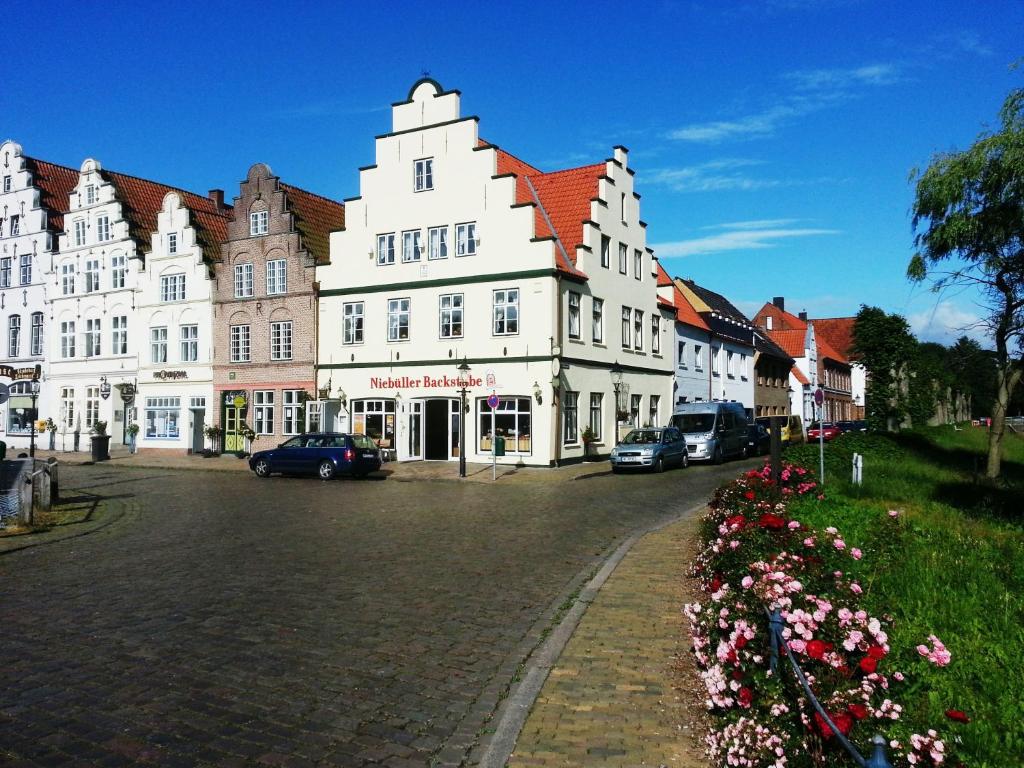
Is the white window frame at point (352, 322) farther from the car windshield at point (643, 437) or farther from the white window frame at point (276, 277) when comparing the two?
the car windshield at point (643, 437)

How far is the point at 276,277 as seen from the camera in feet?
122

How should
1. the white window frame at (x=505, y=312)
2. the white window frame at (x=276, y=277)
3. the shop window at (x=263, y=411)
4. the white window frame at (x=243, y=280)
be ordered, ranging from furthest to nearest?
the white window frame at (x=243, y=280)
the shop window at (x=263, y=411)
the white window frame at (x=276, y=277)
the white window frame at (x=505, y=312)

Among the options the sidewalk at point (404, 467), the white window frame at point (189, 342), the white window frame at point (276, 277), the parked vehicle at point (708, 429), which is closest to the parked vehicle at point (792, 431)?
the parked vehicle at point (708, 429)

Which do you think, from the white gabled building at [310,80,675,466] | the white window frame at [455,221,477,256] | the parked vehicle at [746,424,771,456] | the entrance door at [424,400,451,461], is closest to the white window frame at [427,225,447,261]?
the white gabled building at [310,80,675,466]

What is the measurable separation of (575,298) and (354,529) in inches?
756

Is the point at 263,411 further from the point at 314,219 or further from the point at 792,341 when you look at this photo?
the point at 792,341

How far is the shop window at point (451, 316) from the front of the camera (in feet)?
107

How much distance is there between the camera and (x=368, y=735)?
5359 millimetres

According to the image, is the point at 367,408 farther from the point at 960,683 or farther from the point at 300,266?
the point at 960,683

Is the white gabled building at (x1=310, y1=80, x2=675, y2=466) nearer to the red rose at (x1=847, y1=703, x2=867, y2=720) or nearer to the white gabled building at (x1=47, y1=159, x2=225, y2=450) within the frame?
the white gabled building at (x1=47, y1=159, x2=225, y2=450)

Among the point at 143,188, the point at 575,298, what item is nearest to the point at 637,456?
the point at 575,298

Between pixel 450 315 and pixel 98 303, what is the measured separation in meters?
21.8

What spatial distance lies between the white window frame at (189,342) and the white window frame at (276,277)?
499 cm

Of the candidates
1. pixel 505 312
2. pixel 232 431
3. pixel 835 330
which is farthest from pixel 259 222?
pixel 835 330
